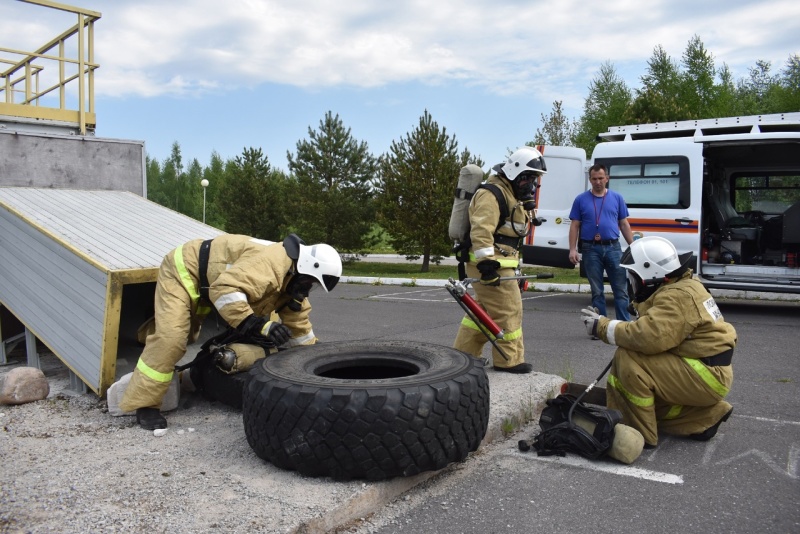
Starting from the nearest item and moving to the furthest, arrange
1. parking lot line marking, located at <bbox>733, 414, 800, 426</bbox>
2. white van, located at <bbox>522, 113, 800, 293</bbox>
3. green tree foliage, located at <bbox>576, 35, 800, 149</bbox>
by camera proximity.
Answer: parking lot line marking, located at <bbox>733, 414, 800, 426</bbox> < white van, located at <bbox>522, 113, 800, 293</bbox> < green tree foliage, located at <bbox>576, 35, 800, 149</bbox>

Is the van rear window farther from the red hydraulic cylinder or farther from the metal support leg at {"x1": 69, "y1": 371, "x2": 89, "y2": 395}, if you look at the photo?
the metal support leg at {"x1": 69, "y1": 371, "x2": 89, "y2": 395}

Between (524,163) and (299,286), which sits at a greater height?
(524,163)

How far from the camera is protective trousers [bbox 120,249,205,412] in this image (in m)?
4.15

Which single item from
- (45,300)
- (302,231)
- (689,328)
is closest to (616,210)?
(689,328)

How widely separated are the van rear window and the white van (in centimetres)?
1

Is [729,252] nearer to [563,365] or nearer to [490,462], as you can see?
[563,365]

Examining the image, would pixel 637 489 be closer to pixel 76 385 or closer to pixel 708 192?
pixel 76 385

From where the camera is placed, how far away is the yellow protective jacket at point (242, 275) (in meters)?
4.02

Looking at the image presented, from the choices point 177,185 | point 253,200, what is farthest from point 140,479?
point 177,185

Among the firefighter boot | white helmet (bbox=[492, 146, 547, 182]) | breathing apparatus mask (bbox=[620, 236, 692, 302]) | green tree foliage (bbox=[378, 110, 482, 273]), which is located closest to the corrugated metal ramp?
the firefighter boot

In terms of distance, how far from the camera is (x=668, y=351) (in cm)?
394

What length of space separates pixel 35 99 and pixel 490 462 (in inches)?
364

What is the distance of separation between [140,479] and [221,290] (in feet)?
3.90

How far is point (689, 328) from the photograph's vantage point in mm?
3785
